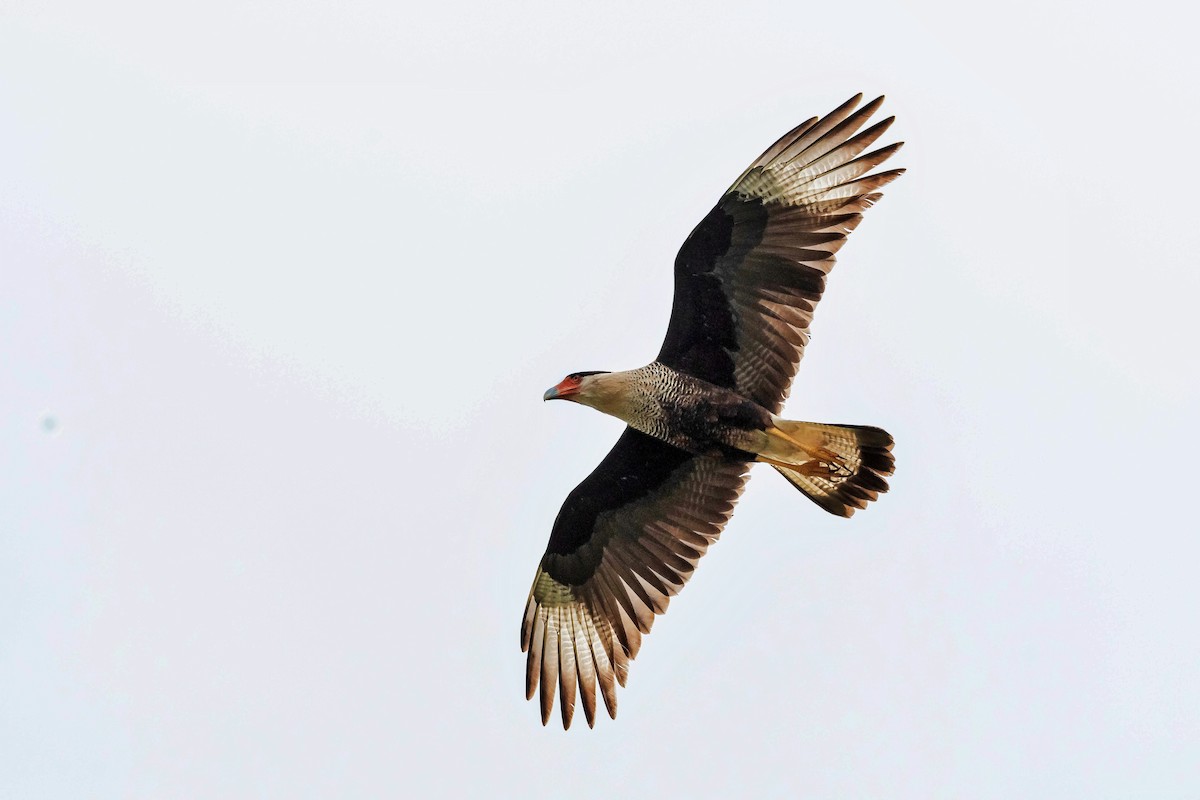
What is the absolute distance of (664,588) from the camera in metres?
10.0

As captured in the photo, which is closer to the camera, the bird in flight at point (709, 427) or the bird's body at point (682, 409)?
the bird in flight at point (709, 427)

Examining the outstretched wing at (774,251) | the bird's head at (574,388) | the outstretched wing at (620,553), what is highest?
the outstretched wing at (774,251)

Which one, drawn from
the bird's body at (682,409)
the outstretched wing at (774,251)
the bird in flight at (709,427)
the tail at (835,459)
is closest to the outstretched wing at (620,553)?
the bird in flight at (709,427)

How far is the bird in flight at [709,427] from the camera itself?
9.38m

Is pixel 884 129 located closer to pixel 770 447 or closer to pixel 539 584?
pixel 770 447

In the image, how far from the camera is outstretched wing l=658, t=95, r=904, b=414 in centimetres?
933

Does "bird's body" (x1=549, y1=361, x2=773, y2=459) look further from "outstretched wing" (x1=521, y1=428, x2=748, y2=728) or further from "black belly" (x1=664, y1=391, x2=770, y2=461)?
"outstretched wing" (x1=521, y1=428, x2=748, y2=728)

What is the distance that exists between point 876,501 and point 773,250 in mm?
1750

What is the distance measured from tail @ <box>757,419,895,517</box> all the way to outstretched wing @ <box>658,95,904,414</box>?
0.24m

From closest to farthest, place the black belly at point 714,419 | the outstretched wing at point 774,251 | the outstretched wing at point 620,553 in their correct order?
the outstretched wing at point 774,251 < the black belly at point 714,419 < the outstretched wing at point 620,553

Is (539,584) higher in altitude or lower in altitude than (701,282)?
lower

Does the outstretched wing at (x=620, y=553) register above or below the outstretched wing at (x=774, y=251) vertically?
below

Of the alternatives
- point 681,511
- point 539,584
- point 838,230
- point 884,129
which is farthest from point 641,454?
point 884,129

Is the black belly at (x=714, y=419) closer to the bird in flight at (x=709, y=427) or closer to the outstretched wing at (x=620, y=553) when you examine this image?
the bird in flight at (x=709, y=427)
